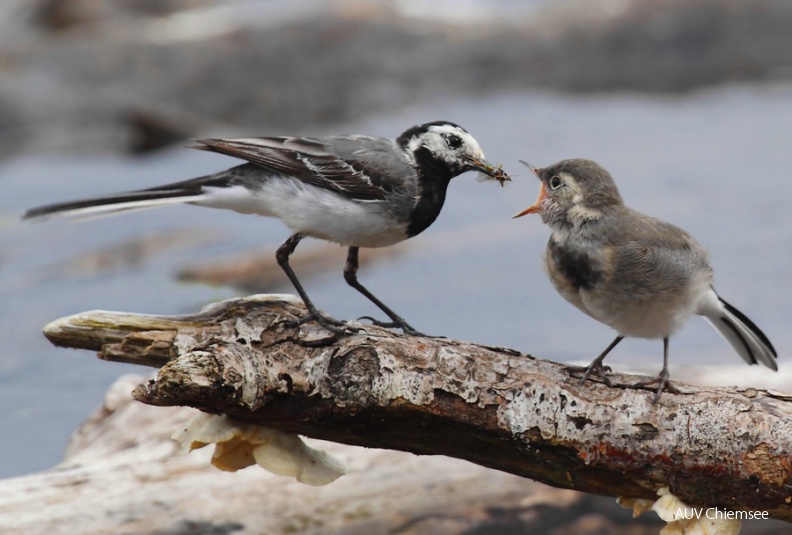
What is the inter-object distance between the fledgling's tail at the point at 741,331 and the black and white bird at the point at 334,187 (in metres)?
1.22

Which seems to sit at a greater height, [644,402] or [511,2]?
[511,2]

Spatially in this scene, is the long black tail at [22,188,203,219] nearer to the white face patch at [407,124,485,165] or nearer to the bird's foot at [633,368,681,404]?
the white face patch at [407,124,485,165]

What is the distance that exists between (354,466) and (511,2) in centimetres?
1330

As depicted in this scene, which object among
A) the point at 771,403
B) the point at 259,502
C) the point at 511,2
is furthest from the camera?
the point at 511,2

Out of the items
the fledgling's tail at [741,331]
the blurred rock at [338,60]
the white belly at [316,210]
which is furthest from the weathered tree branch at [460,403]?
the blurred rock at [338,60]

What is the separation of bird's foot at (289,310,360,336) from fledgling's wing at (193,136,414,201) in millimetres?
896

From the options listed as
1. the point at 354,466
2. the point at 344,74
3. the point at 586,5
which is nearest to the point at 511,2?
the point at 586,5

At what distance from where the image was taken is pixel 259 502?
5.77 meters

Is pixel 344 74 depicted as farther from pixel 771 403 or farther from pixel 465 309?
pixel 771 403

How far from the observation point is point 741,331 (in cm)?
578

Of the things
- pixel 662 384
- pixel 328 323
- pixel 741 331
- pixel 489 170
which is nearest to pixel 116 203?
pixel 328 323

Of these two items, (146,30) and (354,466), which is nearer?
(354,466)

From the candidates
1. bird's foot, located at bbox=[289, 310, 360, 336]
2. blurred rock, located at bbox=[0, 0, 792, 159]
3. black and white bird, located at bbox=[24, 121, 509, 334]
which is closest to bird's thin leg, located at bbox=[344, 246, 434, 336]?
black and white bird, located at bbox=[24, 121, 509, 334]

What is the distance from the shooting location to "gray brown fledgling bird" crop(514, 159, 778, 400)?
504 cm
